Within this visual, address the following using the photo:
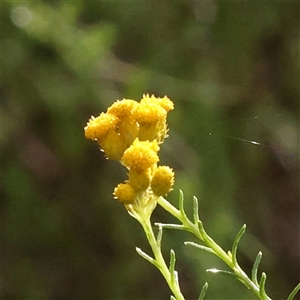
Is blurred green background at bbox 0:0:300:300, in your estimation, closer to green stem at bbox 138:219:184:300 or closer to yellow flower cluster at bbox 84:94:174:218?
yellow flower cluster at bbox 84:94:174:218

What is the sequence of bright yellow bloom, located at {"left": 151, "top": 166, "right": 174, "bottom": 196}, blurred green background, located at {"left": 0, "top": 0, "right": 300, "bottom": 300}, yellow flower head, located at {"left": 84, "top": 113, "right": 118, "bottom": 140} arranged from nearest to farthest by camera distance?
bright yellow bloom, located at {"left": 151, "top": 166, "right": 174, "bottom": 196} → yellow flower head, located at {"left": 84, "top": 113, "right": 118, "bottom": 140} → blurred green background, located at {"left": 0, "top": 0, "right": 300, "bottom": 300}

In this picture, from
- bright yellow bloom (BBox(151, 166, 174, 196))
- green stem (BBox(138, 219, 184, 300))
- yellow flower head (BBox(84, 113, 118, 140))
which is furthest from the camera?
yellow flower head (BBox(84, 113, 118, 140))

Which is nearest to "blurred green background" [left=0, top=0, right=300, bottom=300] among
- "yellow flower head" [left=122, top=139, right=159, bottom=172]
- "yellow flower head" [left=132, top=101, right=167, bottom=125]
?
"yellow flower head" [left=132, top=101, right=167, bottom=125]

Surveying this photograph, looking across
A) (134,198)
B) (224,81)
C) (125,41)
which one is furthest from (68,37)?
(134,198)

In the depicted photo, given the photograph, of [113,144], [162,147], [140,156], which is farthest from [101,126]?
[162,147]

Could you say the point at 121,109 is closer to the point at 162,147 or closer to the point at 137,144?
the point at 137,144

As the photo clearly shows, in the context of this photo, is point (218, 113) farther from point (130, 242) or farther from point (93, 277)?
point (93, 277)
